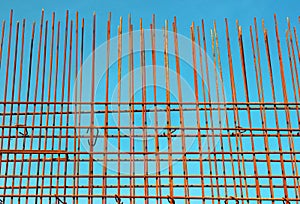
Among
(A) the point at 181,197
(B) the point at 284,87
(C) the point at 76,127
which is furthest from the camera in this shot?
(B) the point at 284,87

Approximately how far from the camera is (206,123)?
7039 millimetres

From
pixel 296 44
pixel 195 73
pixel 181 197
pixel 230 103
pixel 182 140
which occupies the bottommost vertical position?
pixel 181 197

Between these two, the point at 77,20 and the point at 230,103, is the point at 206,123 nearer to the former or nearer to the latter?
the point at 230,103

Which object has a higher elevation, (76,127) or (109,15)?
(109,15)

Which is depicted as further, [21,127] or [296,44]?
[296,44]

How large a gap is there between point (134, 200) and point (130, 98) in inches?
Answer: 54.8

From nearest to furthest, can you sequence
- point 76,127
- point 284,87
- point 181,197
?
1. point 181,197
2. point 76,127
3. point 284,87

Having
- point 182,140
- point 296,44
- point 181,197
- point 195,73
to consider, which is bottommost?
point 181,197

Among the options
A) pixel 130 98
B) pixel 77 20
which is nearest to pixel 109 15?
pixel 77 20

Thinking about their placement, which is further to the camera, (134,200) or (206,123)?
(206,123)

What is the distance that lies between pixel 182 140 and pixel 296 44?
8.16 feet

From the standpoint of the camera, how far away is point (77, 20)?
7344 mm

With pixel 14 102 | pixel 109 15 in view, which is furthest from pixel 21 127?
pixel 109 15

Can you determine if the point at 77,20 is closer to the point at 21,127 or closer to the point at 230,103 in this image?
the point at 21,127
